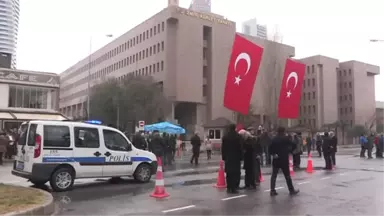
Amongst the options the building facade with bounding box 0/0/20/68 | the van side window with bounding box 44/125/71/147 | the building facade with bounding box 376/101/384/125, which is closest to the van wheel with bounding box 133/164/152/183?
the van side window with bounding box 44/125/71/147

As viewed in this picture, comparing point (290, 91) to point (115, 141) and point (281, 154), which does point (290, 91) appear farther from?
point (115, 141)

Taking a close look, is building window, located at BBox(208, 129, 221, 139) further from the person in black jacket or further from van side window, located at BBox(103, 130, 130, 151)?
the person in black jacket

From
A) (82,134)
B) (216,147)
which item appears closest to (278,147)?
(82,134)

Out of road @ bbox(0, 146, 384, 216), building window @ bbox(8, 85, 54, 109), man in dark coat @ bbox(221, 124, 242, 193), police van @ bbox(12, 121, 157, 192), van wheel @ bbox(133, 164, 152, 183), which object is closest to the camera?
road @ bbox(0, 146, 384, 216)

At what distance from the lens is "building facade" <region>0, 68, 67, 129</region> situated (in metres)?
36.5

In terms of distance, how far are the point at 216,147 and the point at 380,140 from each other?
1471 cm

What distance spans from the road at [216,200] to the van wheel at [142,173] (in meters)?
0.25

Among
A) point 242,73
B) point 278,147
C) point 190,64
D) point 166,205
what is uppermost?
point 190,64

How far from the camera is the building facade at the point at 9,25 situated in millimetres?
65312

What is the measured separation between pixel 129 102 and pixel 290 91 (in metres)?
40.3

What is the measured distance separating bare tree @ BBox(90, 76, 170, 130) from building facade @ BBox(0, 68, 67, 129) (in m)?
16.0

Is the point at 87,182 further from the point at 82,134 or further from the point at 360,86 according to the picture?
the point at 360,86

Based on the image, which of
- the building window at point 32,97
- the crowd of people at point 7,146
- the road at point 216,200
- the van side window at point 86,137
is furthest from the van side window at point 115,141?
the building window at point 32,97

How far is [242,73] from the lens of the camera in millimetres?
14750
